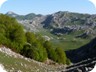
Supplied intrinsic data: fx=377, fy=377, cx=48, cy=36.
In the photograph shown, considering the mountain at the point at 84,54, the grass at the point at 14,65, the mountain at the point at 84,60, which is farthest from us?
the mountain at the point at 84,54

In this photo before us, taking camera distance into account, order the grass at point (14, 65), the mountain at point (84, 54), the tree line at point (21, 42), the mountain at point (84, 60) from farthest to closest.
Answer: the mountain at point (84, 54) < the tree line at point (21, 42) < the grass at point (14, 65) < the mountain at point (84, 60)

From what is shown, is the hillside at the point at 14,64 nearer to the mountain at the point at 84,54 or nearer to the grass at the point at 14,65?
the grass at the point at 14,65

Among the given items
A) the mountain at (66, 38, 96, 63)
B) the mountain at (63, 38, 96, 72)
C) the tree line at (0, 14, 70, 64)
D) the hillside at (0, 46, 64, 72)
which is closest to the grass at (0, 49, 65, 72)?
the hillside at (0, 46, 64, 72)

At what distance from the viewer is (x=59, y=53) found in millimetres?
50719

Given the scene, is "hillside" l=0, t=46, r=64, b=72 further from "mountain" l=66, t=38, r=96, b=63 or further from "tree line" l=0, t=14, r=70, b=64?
"mountain" l=66, t=38, r=96, b=63

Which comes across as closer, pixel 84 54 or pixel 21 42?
pixel 21 42

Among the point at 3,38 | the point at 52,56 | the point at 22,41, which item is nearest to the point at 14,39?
the point at 22,41

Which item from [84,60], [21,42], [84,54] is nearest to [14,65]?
[84,60]

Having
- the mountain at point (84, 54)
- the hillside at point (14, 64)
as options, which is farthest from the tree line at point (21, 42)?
the mountain at point (84, 54)

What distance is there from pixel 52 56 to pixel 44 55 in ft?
15.2

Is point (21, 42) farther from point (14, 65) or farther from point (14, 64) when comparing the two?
point (14, 65)

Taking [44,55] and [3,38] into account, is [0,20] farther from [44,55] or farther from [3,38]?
[44,55]

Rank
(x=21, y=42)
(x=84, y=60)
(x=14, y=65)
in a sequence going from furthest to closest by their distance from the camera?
(x=21, y=42) → (x=84, y=60) → (x=14, y=65)

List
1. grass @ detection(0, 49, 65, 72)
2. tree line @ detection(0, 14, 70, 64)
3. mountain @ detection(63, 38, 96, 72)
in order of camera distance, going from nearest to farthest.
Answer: mountain @ detection(63, 38, 96, 72)
grass @ detection(0, 49, 65, 72)
tree line @ detection(0, 14, 70, 64)
